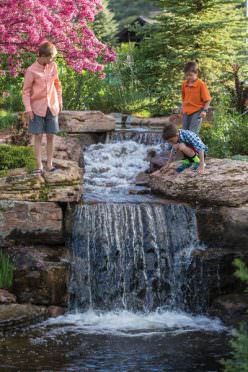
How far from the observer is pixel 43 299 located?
326 inches

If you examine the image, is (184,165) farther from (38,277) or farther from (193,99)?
(38,277)

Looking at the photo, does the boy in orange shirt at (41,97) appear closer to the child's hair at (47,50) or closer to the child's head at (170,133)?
the child's hair at (47,50)

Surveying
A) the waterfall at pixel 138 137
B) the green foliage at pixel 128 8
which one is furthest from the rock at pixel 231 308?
the green foliage at pixel 128 8

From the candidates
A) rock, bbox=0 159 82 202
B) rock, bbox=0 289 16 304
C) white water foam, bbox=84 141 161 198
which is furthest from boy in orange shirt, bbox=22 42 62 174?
white water foam, bbox=84 141 161 198

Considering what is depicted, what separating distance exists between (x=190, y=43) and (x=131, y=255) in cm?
945

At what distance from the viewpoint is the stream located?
6.59 meters

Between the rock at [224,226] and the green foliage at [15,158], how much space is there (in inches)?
95.7

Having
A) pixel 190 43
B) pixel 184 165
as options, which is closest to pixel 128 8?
pixel 190 43

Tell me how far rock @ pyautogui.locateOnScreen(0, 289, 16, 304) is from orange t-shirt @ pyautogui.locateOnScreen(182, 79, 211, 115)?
3969mm

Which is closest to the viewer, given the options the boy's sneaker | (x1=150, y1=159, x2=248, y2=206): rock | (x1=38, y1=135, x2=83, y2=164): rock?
(x1=150, y1=159, x2=248, y2=206): rock

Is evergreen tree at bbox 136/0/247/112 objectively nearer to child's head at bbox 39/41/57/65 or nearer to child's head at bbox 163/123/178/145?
child's head at bbox 163/123/178/145

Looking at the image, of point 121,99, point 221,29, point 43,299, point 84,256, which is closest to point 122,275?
point 84,256

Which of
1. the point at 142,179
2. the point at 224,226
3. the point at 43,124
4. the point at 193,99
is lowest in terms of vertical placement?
the point at 224,226

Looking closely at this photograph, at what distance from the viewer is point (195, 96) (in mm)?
10047
